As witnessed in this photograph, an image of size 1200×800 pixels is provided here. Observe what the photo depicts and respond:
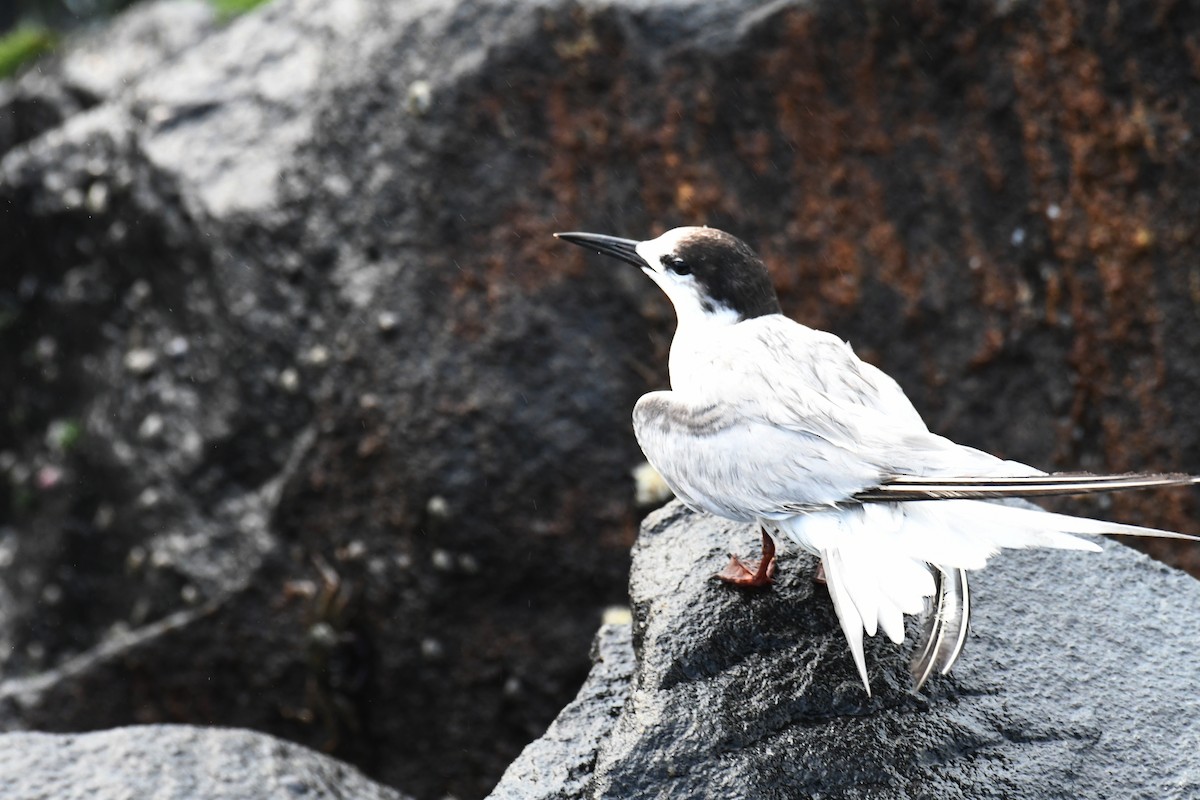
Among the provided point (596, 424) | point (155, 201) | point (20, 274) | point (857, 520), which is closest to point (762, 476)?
point (857, 520)

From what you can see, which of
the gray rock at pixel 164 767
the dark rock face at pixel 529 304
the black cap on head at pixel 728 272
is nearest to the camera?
the gray rock at pixel 164 767

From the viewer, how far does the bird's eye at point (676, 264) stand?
3.55 meters

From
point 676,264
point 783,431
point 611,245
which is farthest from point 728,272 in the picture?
point 783,431

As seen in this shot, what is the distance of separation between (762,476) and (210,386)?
133 inches

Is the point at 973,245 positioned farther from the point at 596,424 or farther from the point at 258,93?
the point at 258,93

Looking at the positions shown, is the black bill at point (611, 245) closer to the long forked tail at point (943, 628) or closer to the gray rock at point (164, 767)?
the long forked tail at point (943, 628)

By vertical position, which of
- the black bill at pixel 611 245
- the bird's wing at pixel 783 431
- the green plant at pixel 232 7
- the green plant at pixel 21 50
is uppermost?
the green plant at pixel 21 50

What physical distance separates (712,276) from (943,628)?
1.27 metres

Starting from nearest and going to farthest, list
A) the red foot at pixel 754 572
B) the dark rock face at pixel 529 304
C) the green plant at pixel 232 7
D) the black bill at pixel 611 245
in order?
the red foot at pixel 754 572 < the black bill at pixel 611 245 < the dark rock face at pixel 529 304 < the green plant at pixel 232 7

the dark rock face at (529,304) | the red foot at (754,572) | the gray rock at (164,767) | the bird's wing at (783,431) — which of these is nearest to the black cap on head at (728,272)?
the bird's wing at (783,431)

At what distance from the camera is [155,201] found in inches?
225

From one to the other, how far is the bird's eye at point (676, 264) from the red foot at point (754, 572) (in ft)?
2.77

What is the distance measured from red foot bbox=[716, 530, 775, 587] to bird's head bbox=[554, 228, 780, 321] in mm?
704

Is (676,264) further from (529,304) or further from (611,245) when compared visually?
(529,304)
